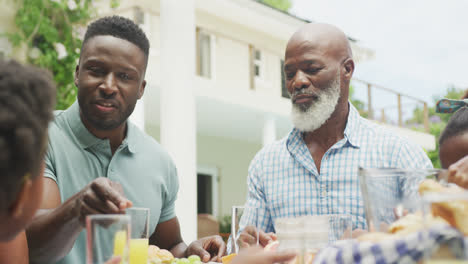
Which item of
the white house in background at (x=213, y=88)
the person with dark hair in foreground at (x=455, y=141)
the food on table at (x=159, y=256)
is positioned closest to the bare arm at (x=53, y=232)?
the food on table at (x=159, y=256)

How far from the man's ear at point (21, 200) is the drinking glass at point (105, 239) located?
178mm

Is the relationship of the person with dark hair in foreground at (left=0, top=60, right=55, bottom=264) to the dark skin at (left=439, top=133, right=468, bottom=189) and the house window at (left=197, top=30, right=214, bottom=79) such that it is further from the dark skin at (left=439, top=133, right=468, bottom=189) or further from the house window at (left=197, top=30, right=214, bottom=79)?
the house window at (left=197, top=30, right=214, bottom=79)

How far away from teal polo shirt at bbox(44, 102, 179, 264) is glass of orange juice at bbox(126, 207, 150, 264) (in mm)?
694

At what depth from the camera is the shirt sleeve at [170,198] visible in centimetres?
255

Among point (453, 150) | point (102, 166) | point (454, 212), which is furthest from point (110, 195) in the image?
point (453, 150)

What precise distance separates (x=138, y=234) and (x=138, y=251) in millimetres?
49

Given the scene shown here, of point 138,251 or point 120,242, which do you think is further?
point 138,251

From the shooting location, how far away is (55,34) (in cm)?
692

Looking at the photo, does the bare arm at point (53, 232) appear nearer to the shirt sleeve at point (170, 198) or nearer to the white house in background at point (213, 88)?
the shirt sleeve at point (170, 198)

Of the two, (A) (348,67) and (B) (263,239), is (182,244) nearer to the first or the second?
(B) (263,239)

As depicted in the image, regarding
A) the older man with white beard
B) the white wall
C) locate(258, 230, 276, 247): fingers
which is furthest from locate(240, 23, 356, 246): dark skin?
the white wall

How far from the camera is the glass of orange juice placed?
1.38 m

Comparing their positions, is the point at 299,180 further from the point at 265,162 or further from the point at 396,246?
the point at 396,246

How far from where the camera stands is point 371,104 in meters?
15.2
